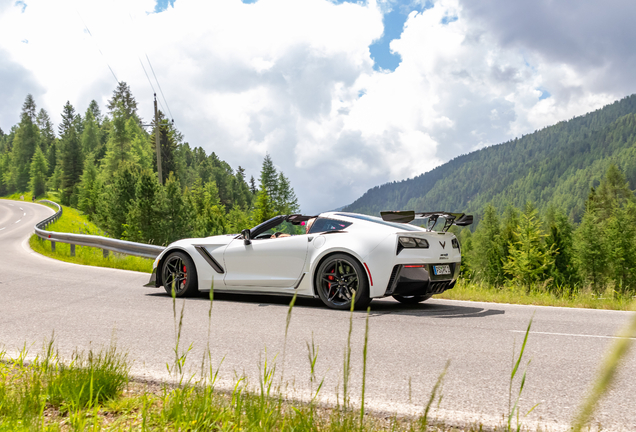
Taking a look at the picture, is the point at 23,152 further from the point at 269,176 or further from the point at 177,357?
the point at 177,357

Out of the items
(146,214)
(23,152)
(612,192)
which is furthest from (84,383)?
(23,152)

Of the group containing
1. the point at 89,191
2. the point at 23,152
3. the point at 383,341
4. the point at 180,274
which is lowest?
the point at 383,341

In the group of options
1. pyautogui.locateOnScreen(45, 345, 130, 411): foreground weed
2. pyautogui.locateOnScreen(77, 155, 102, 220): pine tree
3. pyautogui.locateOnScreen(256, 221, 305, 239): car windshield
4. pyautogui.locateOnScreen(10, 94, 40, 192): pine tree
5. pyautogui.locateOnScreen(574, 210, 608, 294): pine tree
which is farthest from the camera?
pyautogui.locateOnScreen(10, 94, 40, 192): pine tree

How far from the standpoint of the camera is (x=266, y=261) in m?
7.47

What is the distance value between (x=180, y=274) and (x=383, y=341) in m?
4.41

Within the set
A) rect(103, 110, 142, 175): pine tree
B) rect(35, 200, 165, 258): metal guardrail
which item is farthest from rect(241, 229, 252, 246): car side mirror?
rect(103, 110, 142, 175): pine tree

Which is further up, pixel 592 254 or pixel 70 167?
pixel 70 167

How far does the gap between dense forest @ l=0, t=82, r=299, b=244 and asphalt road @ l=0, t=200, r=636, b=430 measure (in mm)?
16958

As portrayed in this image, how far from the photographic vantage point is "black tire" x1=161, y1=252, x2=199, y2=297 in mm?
8164

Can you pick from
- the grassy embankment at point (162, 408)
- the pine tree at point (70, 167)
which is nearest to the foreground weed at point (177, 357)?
the grassy embankment at point (162, 408)

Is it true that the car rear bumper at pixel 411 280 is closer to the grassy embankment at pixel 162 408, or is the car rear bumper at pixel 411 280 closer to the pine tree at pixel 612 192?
the grassy embankment at pixel 162 408

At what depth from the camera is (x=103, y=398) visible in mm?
3137

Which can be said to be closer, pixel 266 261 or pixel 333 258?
pixel 333 258

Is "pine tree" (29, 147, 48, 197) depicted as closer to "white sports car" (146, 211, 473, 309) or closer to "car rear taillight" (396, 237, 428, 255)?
"white sports car" (146, 211, 473, 309)
